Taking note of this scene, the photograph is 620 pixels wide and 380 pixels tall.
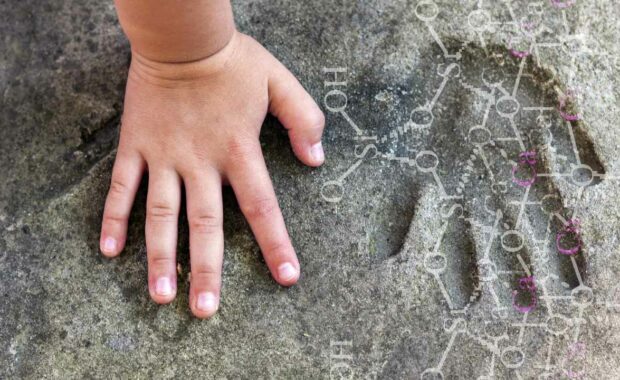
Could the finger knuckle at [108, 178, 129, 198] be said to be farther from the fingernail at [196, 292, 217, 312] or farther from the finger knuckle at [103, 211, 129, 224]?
the fingernail at [196, 292, 217, 312]

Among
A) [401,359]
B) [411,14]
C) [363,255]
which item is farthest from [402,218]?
[411,14]

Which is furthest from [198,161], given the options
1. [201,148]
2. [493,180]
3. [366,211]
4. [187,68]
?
[493,180]

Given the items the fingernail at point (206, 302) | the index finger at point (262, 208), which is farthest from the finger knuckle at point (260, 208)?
the fingernail at point (206, 302)

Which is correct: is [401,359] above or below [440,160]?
below

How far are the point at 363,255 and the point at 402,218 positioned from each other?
8cm

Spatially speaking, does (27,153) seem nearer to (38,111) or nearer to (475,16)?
(38,111)

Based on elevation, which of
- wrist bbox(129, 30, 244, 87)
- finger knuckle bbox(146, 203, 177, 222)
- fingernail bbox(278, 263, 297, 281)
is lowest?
fingernail bbox(278, 263, 297, 281)

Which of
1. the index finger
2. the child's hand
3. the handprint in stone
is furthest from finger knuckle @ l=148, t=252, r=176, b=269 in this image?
the handprint in stone

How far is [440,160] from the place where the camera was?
3.31 feet

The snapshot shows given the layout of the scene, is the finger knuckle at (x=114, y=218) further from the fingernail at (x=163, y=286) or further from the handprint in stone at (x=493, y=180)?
the handprint in stone at (x=493, y=180)

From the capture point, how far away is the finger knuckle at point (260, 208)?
37.2 inches

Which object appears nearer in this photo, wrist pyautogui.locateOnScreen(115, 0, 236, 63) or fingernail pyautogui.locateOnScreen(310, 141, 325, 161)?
wrist pyautogui.locateOnScreen(115, 0, 236, 63)

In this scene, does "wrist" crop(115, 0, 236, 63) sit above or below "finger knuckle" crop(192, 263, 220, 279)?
above

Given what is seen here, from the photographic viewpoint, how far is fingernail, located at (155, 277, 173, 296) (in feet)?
3.02
